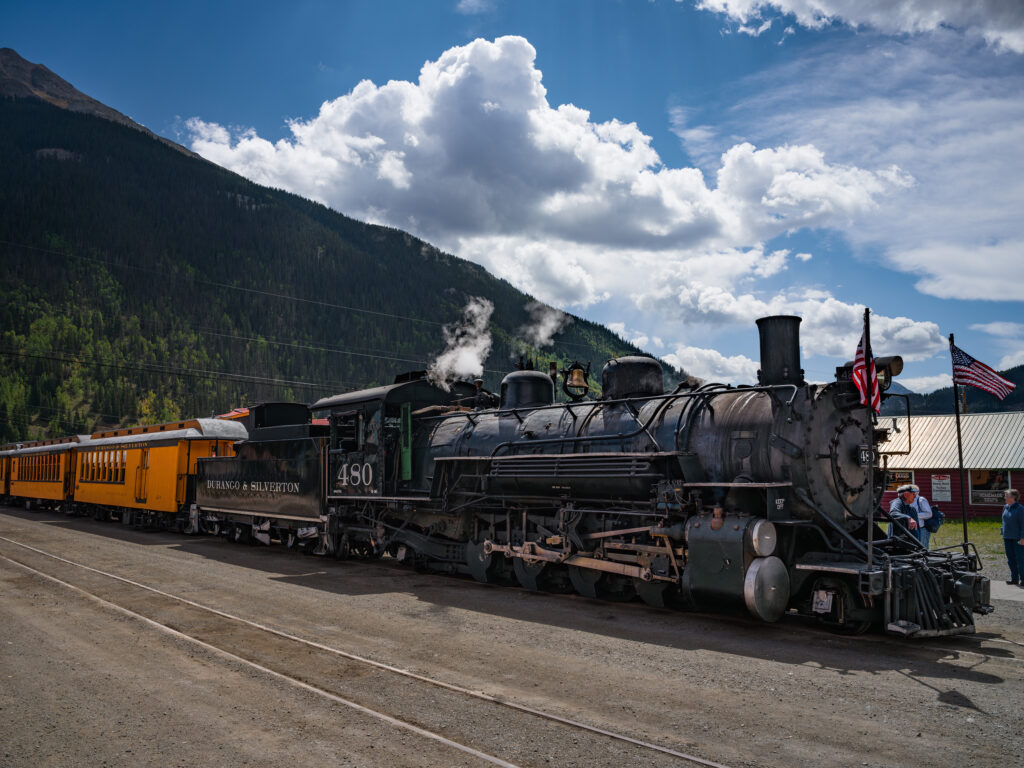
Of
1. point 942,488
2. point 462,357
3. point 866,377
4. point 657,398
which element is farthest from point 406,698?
point 942,488

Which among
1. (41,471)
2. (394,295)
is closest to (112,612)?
(41,471)

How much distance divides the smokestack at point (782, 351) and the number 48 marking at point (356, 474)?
25.2 ft

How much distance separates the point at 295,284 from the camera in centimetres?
13075

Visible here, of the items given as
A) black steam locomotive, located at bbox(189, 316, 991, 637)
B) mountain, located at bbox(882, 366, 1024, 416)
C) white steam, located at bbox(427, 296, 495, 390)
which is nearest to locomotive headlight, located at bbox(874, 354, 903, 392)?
black steam locomotive, located at bbox(189, 316, 991, 637)

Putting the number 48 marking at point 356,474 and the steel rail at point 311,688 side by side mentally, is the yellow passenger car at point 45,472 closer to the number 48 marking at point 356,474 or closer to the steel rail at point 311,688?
the number 48 marking at point 356,474

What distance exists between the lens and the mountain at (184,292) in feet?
291

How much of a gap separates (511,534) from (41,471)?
30865mm

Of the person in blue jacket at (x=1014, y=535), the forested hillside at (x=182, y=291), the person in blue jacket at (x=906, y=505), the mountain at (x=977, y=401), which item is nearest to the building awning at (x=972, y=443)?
the person in blue jacket at (x=1014, y=535)

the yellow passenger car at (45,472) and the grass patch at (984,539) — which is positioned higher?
the yellow passenger car at (45,472)

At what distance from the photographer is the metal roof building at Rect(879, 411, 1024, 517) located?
27.5m

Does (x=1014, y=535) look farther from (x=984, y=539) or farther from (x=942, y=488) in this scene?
(x=942, y=488)

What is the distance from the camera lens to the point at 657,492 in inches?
380

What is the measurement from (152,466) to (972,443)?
3056 cm

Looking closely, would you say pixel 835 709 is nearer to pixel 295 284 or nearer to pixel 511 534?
pixel 511 534
